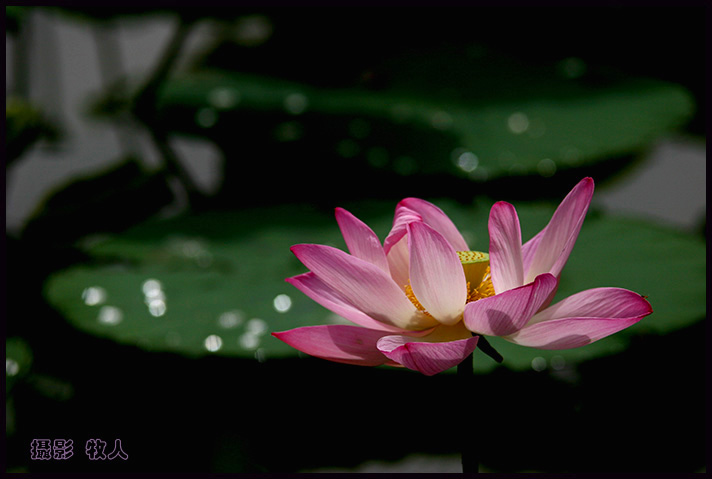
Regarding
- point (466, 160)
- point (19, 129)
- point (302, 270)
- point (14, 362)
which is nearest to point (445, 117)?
point (466, 160)

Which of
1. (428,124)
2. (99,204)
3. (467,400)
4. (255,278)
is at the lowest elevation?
(467,400)

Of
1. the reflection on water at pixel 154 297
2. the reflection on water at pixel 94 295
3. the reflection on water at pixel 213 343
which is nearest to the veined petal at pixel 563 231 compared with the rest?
the reflection on water at pixel 213 343

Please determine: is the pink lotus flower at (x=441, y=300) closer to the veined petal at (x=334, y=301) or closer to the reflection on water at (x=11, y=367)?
the veined petal at (x=334, y=301)

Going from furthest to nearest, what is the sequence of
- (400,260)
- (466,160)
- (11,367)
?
1. (466,160)
2. (11,367)
3. (400,260)

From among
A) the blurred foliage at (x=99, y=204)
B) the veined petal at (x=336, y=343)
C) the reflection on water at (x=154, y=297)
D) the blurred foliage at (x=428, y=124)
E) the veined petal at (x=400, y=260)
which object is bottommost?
the veined petal at (x=336, y=343)

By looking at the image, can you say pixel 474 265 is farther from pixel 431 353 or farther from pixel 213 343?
pixel 213 343

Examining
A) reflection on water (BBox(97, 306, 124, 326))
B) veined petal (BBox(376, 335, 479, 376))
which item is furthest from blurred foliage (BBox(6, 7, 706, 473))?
veined petal (BBox(376, 335, 479, 376))

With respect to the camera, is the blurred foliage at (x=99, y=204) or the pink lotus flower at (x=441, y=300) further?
the blurred foliage at (x=99, y=204)
